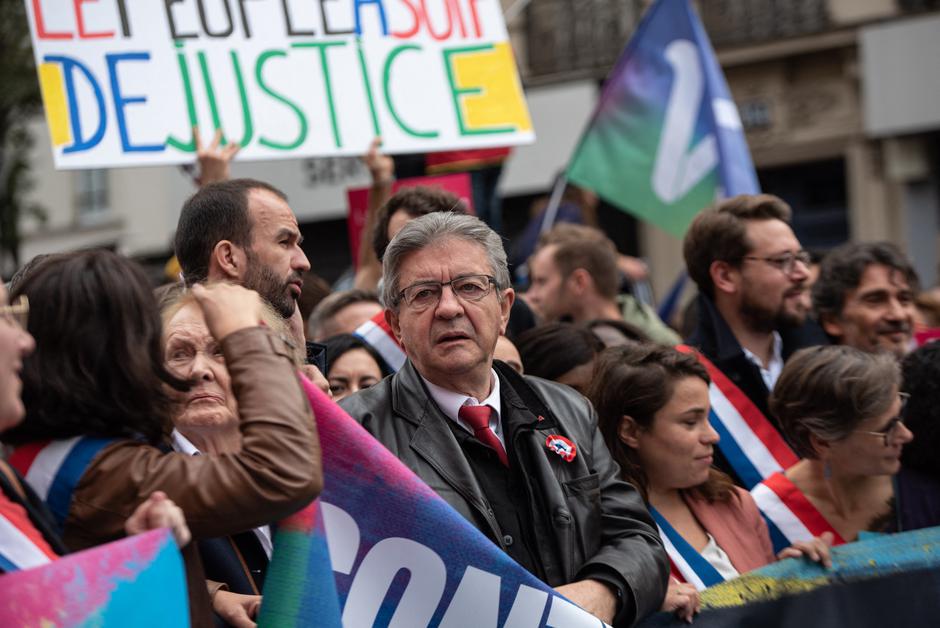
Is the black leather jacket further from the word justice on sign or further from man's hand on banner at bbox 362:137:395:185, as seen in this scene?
man's hand on banner at bbox 362:137:395:185

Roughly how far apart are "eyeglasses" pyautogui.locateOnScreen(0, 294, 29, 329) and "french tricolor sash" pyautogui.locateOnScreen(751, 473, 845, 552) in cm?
246

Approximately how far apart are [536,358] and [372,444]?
203cm

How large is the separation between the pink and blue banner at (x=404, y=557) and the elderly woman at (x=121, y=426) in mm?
417

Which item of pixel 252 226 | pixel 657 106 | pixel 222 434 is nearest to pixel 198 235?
pixel 252 226

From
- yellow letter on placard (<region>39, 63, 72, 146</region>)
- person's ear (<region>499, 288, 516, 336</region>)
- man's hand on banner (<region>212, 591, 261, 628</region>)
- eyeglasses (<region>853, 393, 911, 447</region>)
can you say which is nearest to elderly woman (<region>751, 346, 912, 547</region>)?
eyeglasses (<region>853, 393, 911, 447</region>)

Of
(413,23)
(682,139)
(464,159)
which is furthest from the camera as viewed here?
(464,159)

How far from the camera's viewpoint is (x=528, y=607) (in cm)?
297

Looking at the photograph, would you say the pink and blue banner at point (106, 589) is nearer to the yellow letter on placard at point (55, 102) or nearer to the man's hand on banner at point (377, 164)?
the yellow letter on placard at point (55, 102)

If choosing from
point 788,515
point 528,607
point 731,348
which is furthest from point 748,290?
point 528,607

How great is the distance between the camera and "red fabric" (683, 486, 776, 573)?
3.90m

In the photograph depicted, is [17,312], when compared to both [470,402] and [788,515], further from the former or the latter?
[788,515]

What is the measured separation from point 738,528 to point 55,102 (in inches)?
113

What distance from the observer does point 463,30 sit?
604 centimetres

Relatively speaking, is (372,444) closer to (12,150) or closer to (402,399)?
(402,399)
